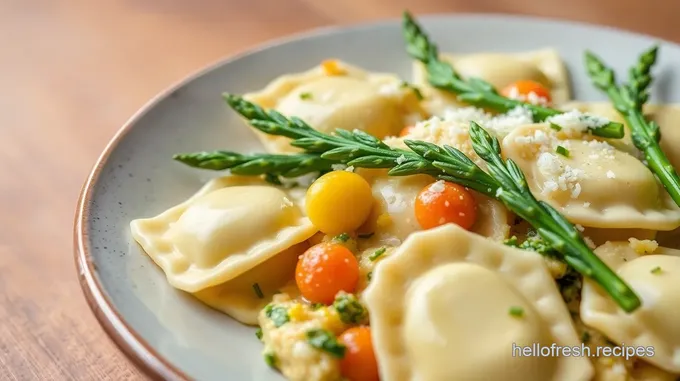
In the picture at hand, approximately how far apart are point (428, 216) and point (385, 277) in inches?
17.7

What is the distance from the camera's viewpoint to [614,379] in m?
2.70

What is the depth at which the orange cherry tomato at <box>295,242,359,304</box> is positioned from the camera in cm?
299

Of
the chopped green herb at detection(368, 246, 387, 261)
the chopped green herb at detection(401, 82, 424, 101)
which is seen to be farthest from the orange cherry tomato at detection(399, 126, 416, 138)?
the chopped green herb at detection(368, 246, 387, 261)

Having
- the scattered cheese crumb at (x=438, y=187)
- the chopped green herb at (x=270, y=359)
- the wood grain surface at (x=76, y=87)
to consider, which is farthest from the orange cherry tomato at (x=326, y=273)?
the wood grain surface at (x=76, y=87)

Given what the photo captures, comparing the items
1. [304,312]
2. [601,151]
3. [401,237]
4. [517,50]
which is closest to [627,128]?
[601,151]

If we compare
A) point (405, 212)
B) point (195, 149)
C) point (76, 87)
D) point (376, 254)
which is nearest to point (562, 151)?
point (405, 212)

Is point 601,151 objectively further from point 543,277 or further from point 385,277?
point 385,277

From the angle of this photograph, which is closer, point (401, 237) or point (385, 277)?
point (385, 277)

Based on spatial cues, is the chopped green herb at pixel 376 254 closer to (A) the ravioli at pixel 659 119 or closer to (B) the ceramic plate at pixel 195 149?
(B) the ceramic plate at pixel 195 149

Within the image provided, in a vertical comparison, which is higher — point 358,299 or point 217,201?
point 217,201

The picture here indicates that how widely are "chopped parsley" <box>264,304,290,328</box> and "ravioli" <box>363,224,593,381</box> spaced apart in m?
0.37

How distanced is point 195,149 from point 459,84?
5.41 ft

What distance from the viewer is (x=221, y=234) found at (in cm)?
330

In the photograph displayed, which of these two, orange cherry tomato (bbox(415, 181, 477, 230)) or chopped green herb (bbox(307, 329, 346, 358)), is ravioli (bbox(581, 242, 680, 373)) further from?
chopped green herb (bbox(307, 329, 346, 358))
